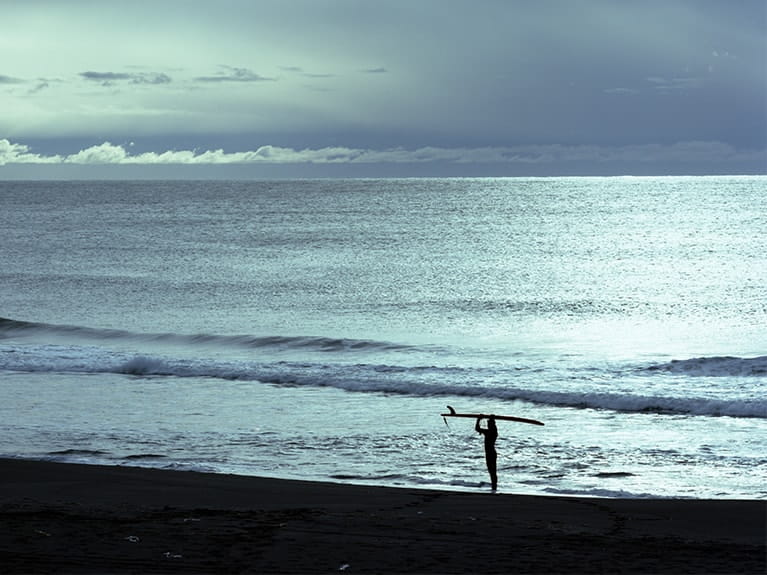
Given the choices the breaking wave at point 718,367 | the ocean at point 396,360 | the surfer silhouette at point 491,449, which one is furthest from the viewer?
the breaking wave at point 718,367

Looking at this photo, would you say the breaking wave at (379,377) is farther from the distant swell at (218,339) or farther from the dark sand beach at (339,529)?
the dark sand beach at (339,529)

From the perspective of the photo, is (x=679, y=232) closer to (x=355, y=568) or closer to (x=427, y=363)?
(x=427, y=363)

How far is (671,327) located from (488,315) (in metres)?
7.43

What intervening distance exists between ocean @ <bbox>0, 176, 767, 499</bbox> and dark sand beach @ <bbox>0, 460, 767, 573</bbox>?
59.8 inches

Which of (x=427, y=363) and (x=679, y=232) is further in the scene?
(x=679, y=232)

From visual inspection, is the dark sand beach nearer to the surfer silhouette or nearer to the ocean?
the surfer silhouette

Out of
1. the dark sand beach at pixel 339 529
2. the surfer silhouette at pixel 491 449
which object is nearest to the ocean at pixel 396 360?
the surfer silhouette at pixel 491 449

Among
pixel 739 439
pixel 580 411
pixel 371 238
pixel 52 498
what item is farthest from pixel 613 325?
pixel 371 238

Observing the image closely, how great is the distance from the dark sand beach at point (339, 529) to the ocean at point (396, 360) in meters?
1.52

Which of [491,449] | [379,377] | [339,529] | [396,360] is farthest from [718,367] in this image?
[339,529]

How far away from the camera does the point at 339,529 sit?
1152cm

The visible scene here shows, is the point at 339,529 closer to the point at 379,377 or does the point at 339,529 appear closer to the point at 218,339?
the point at 379,377

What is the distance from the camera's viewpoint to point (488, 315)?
39.7m

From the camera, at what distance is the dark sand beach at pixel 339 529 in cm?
1008
